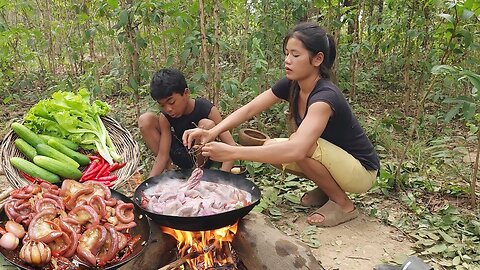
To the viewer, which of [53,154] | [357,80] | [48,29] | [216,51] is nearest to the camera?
[53,154]

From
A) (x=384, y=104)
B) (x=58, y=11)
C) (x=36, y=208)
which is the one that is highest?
(x=58, y=11)

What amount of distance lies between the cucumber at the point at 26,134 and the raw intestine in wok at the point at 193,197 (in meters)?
1.01

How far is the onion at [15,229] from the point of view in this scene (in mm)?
2094

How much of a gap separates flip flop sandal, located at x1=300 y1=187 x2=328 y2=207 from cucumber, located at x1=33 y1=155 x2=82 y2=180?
194cm

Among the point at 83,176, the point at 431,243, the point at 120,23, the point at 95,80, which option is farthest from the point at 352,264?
the point at 95,80

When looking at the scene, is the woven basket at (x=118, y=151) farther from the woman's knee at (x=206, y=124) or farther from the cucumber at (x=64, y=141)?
the woman's knee at (x=206, y=124)

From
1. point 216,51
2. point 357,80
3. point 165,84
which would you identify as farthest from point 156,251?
point 357,80

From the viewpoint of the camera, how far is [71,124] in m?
3.31

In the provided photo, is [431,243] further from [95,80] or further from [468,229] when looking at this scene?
[95,80]

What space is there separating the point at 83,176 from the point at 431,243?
2.60 meters

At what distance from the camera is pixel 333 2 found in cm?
589

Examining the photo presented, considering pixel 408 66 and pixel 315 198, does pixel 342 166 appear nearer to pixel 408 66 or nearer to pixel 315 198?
pixel 315 198

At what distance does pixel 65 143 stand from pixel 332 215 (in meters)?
2.14

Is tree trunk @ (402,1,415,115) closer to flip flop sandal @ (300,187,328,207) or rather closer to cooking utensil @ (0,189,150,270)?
flip flop sandal @ (300,187,328,207)
